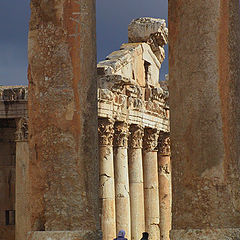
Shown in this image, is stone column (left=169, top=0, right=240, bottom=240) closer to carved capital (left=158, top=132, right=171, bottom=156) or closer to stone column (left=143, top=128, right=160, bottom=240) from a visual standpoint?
stone column (left=143, top=128, right=160, bottom=240)

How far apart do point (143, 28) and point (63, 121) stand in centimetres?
1971

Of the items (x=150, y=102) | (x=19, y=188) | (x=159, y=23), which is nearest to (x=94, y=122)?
(x=19, y=188)

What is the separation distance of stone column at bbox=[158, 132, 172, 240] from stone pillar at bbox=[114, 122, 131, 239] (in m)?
3.94

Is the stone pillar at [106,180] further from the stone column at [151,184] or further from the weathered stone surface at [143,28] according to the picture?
the weathered stone surface at [143,28]

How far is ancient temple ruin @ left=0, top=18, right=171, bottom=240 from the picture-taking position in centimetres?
2502

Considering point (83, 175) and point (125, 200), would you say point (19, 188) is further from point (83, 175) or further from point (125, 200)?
point (83, 175)

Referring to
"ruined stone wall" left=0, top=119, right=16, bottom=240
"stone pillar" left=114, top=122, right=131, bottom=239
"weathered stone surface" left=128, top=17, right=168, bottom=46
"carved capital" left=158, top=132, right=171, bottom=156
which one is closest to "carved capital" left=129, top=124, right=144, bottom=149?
"stone pillar" left=114, top=122, right=131, bottom=239

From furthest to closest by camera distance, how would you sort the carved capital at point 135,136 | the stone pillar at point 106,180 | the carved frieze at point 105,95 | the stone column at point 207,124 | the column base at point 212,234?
the carved capital at point 135,136 → the stone pillar at point 106,180 → the carved frieze at point 105,95 → the stone column at point 207,124 → the column base at point 212,234

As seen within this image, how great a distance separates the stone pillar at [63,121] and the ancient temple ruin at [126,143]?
12.0 meters

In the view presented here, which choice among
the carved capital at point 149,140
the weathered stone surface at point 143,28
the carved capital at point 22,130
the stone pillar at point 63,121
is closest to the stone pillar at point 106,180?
the carved capital at point 22,130

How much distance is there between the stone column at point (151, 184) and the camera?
2950 cm

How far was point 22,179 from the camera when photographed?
2486 cm

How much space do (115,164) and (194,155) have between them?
14758mm

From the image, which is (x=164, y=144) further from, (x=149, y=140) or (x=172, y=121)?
(x=172, y=121)
